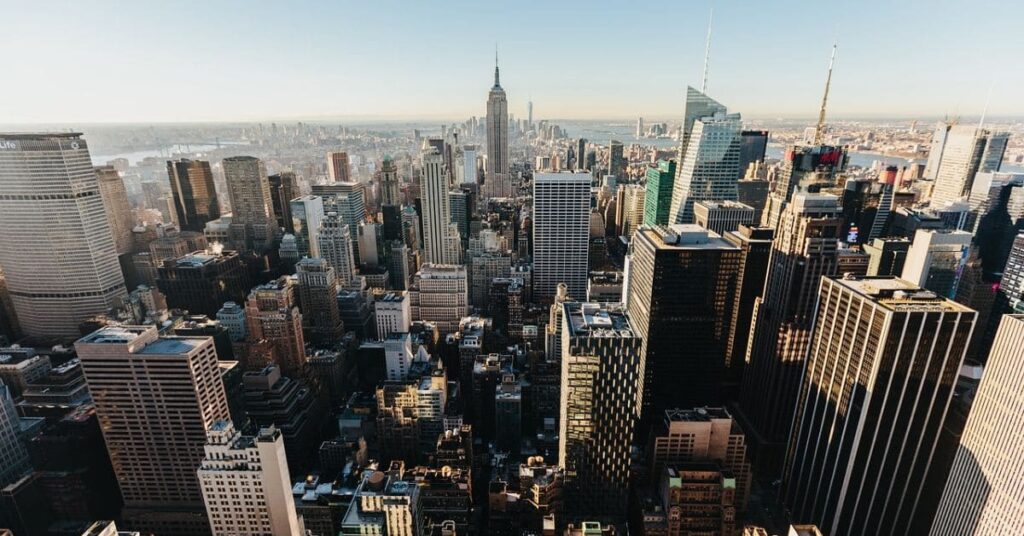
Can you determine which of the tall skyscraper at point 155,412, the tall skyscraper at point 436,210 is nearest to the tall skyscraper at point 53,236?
the tall skyscraper at point 155,412

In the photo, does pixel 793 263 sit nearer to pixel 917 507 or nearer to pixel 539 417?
pixel 917 507

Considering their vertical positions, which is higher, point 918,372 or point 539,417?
point 918,372

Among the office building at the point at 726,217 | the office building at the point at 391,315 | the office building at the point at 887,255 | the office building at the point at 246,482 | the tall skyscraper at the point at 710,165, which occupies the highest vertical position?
the tall skyscraper at the point at 710,165

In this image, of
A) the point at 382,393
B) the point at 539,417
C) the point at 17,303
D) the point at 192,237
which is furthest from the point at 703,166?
the point at 17,303

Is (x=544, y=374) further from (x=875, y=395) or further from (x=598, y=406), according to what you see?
(x=875, y=395)

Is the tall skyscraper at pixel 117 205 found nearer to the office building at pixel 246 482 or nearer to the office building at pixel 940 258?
the office building at pixel 246 482

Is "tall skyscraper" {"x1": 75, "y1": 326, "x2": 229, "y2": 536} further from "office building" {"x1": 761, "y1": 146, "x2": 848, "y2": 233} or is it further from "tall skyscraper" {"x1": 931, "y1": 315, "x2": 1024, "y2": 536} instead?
"office building" {"x1": 761, "y1": 146, "x2": 848, "y2": 233}

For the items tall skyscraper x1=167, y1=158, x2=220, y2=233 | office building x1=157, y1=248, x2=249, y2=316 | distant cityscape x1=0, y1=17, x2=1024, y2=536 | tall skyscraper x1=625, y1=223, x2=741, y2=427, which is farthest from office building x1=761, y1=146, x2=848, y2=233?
tall skyscraper x1=167, y1=158, x2=220, y2=233
